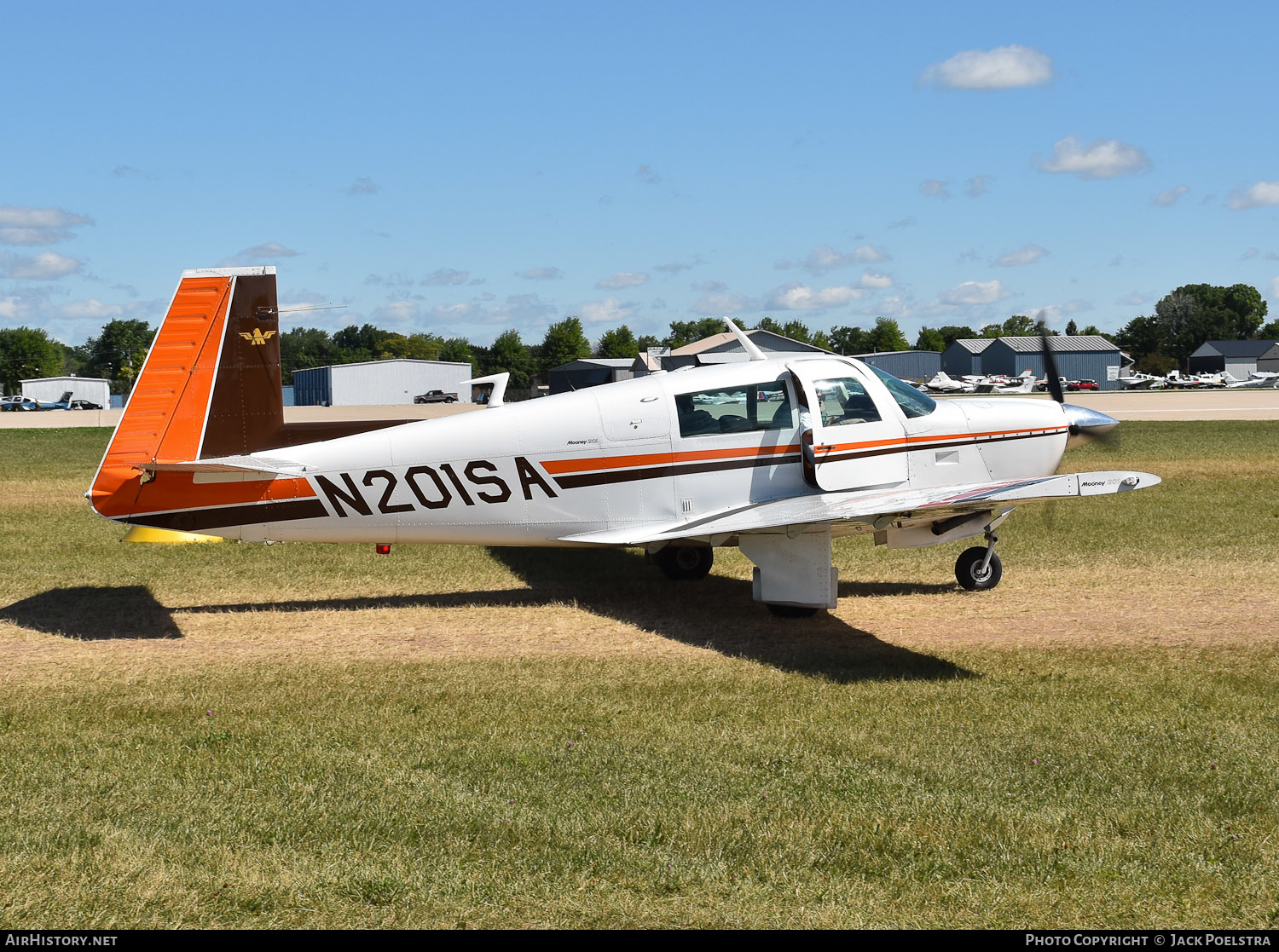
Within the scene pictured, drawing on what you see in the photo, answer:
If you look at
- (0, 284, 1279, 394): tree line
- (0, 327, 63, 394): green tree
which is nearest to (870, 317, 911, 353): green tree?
(0, 284, 1279, 394): tree line

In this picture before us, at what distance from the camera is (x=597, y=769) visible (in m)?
6.25

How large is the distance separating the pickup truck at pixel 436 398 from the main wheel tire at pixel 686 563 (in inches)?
3065

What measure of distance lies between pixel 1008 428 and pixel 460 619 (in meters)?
5.68

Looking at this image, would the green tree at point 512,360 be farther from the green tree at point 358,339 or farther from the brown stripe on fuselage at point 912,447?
the brown stripe on fuselage at point 912,447

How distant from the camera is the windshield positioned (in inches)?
419

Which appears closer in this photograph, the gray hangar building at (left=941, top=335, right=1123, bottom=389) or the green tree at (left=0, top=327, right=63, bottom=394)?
the gray hangar building at (left=941, top=335, right=1123, bottom=389)

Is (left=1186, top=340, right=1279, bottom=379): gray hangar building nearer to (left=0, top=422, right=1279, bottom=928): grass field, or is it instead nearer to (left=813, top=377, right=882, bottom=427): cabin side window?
(left=0, top=422, right=1279, bottom=928): grass field

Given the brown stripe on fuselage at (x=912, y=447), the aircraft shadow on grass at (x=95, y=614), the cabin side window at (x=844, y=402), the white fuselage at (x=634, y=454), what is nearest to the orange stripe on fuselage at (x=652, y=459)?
the white fuselage at (x=634, y=454)

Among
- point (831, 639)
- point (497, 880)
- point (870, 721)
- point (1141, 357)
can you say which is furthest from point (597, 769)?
point (1141, 357)

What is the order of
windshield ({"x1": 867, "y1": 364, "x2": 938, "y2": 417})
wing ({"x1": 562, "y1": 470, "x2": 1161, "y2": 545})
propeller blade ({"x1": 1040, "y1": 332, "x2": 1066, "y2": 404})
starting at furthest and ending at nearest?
propeller blade ({"x1": 1040, "y1": 332, "x2": 1066, "y2": 404})
windshield ({"x1": 867, "y1": 364, "x2": 938, "y2": 417})
wing ({"x1": 562, "y1": 470, "x2": 1161, "y2": 545})

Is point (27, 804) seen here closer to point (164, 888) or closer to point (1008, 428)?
point (164, 888)

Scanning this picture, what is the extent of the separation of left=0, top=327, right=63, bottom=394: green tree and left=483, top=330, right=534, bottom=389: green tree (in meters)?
63.0

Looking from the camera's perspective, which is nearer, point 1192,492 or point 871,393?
point 871,393

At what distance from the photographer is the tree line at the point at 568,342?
12538 centimetres
